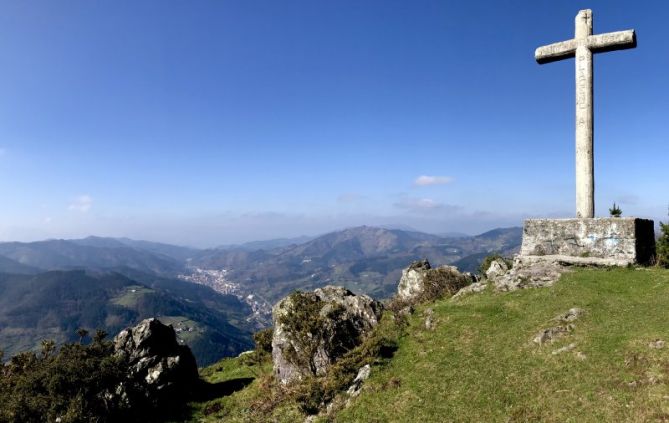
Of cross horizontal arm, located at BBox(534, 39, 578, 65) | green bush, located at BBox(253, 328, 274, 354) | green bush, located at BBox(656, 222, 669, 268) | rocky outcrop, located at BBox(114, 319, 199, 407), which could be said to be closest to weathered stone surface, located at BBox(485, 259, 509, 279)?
green bush, located at BBox(656, 222, 669, 268)

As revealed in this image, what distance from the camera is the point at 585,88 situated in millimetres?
23672

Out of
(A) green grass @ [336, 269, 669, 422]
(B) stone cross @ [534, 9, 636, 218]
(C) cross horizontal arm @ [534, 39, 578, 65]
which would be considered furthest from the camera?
(C) cross horizontal arm @ [534, 39, 578, 65]

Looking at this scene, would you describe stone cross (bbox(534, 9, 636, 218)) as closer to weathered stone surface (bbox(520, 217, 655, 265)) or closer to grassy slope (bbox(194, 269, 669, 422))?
weathered stone surface (bbox(520, 217, 655, 265))

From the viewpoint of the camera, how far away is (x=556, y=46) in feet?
81.8

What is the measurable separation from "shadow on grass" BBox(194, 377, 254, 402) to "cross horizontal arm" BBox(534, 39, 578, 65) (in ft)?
89.1

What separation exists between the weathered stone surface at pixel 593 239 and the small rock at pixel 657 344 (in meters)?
9.16

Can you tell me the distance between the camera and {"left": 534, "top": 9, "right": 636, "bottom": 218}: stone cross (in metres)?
23.0

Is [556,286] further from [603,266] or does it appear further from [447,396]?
[447,396]

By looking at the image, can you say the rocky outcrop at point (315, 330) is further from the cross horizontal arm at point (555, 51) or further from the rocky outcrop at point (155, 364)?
the cross horizontal arm at point (555, 51)

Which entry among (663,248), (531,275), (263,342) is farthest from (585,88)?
(263,342)

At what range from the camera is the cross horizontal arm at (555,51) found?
2447 centimetres

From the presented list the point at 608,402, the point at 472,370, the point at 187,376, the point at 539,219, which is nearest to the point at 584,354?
the point at 608,402

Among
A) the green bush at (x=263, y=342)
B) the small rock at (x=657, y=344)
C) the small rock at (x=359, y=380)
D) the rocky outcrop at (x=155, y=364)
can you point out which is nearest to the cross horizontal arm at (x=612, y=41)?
the small rock at (x=657, y=344)

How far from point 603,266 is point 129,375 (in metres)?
26.2
